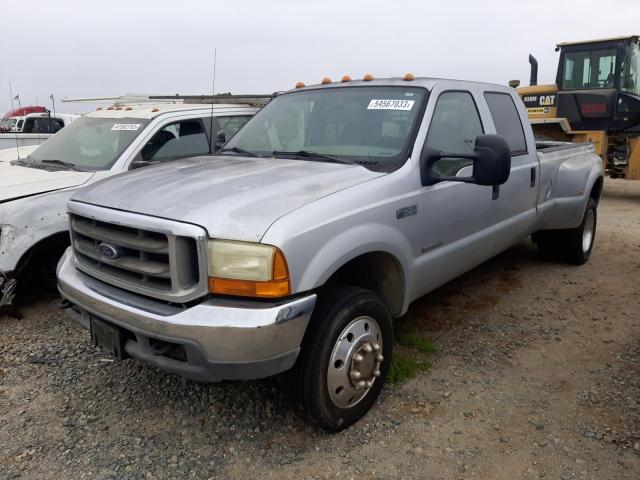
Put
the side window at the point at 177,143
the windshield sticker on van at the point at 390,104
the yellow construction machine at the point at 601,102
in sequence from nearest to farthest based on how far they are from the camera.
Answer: the windshield sticker on van at the point at 390,104, the side window at the point at 177,143, the yellow construction machine at the point at 601,102

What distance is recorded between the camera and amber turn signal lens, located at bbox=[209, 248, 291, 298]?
2.35 metres

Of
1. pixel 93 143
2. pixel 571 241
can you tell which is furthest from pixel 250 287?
pixel 571 241

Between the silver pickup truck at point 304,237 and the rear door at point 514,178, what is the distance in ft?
0.18

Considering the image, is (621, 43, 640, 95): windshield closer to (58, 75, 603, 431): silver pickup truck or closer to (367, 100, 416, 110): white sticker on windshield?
(58, 75, 603, 431): silver pickup truck

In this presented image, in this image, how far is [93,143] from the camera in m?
5.17

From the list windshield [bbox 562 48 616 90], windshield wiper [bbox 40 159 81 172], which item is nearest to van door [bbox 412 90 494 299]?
windshield wiper [bbox 40 159 81 172]

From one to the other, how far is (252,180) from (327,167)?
0.50 metres

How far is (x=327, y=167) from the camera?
3154mm

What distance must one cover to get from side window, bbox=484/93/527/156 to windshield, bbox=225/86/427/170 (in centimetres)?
99

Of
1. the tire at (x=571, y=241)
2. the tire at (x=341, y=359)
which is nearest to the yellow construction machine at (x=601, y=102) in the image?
the tire at (x=571, y=241)

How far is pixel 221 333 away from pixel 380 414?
1.24 meters

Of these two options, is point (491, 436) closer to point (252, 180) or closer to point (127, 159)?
point (252, 180)

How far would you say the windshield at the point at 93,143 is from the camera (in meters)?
4.89

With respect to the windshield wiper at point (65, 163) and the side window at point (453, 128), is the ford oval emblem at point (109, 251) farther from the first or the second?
the windshield wiper at point (65, 163)
